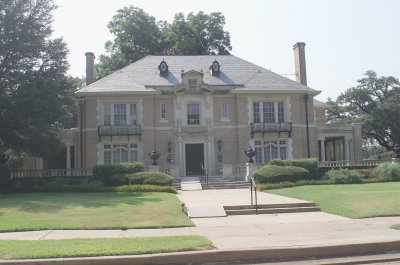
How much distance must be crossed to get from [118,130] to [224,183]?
9.63 metres

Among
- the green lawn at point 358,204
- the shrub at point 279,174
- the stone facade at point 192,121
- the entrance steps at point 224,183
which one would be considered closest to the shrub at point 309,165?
the shrub at point 279,174

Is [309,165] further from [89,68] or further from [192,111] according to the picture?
[89,68]

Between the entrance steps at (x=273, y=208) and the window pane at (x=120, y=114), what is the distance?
64.4 ft

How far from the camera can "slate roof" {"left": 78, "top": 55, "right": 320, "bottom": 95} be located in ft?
115

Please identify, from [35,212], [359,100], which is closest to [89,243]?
[35,212]

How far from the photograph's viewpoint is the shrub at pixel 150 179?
26.6 meters

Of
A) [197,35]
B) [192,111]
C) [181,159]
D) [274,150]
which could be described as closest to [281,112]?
[274,150]

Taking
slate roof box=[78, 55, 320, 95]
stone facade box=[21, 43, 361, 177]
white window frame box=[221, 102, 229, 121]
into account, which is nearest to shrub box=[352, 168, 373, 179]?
stone facade box=[21, 43, 361, 177]

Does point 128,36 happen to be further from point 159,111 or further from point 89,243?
point 89,243

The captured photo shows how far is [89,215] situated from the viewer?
15.0 metres

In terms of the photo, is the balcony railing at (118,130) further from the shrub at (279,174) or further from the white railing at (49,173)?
the shrub at (279,174)

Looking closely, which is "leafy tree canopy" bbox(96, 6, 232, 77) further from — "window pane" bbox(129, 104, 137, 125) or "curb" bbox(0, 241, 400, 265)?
"curb" bbox(0, 241, 400, 265)

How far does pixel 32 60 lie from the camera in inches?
1195

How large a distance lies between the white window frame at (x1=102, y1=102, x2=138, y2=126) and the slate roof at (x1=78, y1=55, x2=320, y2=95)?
1.25 meters
